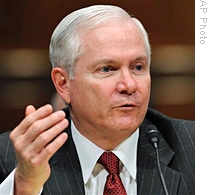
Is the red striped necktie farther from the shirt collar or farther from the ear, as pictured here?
the ear

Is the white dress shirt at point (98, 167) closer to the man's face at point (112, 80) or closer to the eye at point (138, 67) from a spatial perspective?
the man's face at point (112, 80)

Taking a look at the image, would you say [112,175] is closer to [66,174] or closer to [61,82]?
[66,174]

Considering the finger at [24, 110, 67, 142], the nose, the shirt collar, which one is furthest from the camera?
the shirt collar

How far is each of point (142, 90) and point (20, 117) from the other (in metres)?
0.36

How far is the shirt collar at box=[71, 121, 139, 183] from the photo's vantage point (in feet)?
4.07

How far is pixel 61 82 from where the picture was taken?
1.29 meters

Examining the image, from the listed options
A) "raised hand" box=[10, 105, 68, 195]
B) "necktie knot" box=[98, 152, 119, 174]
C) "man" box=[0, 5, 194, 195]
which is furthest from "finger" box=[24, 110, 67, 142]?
"necktie knot" box=[98, 152, 119, 174]

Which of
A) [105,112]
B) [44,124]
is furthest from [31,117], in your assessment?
[105,112]

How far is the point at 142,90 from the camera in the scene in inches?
46.4

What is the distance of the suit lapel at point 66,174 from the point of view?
3.93 ft

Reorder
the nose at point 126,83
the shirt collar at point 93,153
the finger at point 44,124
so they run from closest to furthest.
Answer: the finger at point 44,124
the nose at point 126,83
the shirt collar at point 93,153

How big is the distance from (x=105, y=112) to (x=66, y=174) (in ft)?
0.66

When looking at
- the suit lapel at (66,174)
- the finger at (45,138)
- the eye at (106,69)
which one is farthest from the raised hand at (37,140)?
the eye at (106,69)

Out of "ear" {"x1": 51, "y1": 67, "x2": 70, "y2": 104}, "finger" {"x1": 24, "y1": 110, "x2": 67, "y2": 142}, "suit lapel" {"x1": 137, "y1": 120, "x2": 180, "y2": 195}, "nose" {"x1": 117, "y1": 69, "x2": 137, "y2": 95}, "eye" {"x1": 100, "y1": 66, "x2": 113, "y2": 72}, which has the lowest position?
"suit lapel" {"x1": 137, "y1": 120, "x2": 180, "y2": 195}
